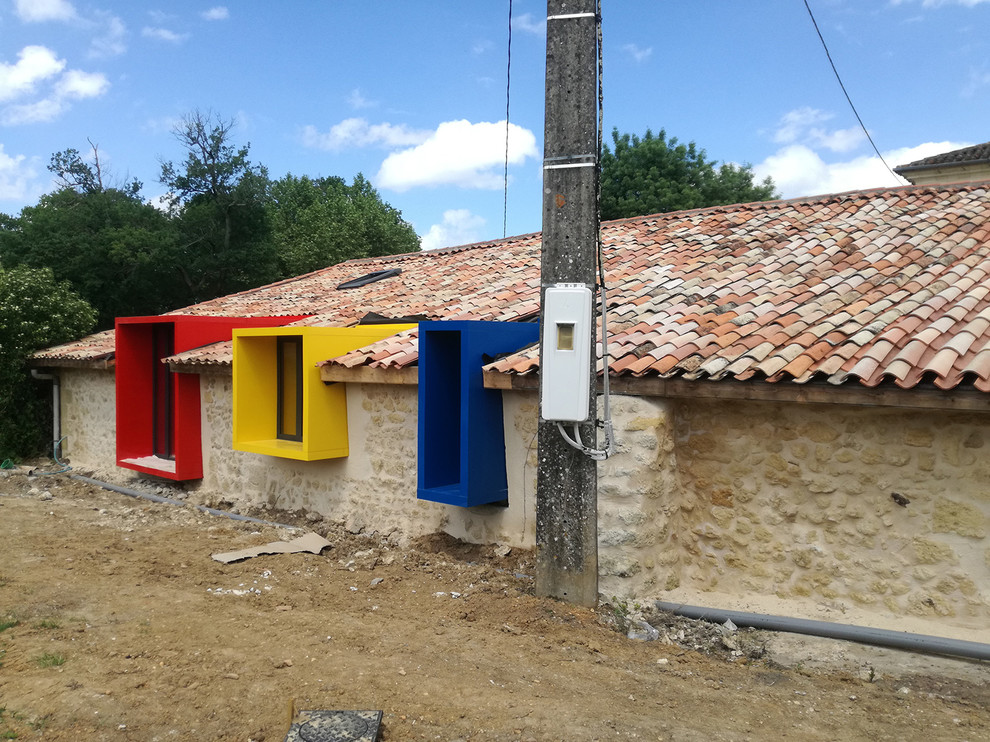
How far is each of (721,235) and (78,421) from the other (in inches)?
472

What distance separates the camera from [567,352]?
549 cm

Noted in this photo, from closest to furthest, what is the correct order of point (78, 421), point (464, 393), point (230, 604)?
A: point (230, 604) < point (464, 393) < point (78, 421)

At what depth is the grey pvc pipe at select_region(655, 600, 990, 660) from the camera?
17.1 feet

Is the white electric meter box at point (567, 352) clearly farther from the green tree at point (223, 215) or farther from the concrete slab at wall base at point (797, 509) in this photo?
the green tree at point (223, 215)

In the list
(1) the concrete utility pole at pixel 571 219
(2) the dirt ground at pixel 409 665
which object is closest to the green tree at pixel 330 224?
(2) the dirt ground at pixel 409 665

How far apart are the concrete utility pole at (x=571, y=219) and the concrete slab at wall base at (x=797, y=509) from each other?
0.38 meters

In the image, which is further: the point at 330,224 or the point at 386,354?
the point at 330,224

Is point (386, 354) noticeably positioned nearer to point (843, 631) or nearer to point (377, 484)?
point (377, 484)

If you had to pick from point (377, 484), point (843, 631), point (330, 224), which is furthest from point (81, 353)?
point (330, 224)

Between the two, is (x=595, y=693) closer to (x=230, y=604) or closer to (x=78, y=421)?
(x=230, y=604)

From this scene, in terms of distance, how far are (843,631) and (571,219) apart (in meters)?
3.49

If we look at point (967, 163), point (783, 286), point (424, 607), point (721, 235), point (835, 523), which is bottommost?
point (424, 607)

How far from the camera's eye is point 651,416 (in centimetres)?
623

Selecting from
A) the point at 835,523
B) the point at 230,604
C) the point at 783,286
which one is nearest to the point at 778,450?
the point at 835,523
